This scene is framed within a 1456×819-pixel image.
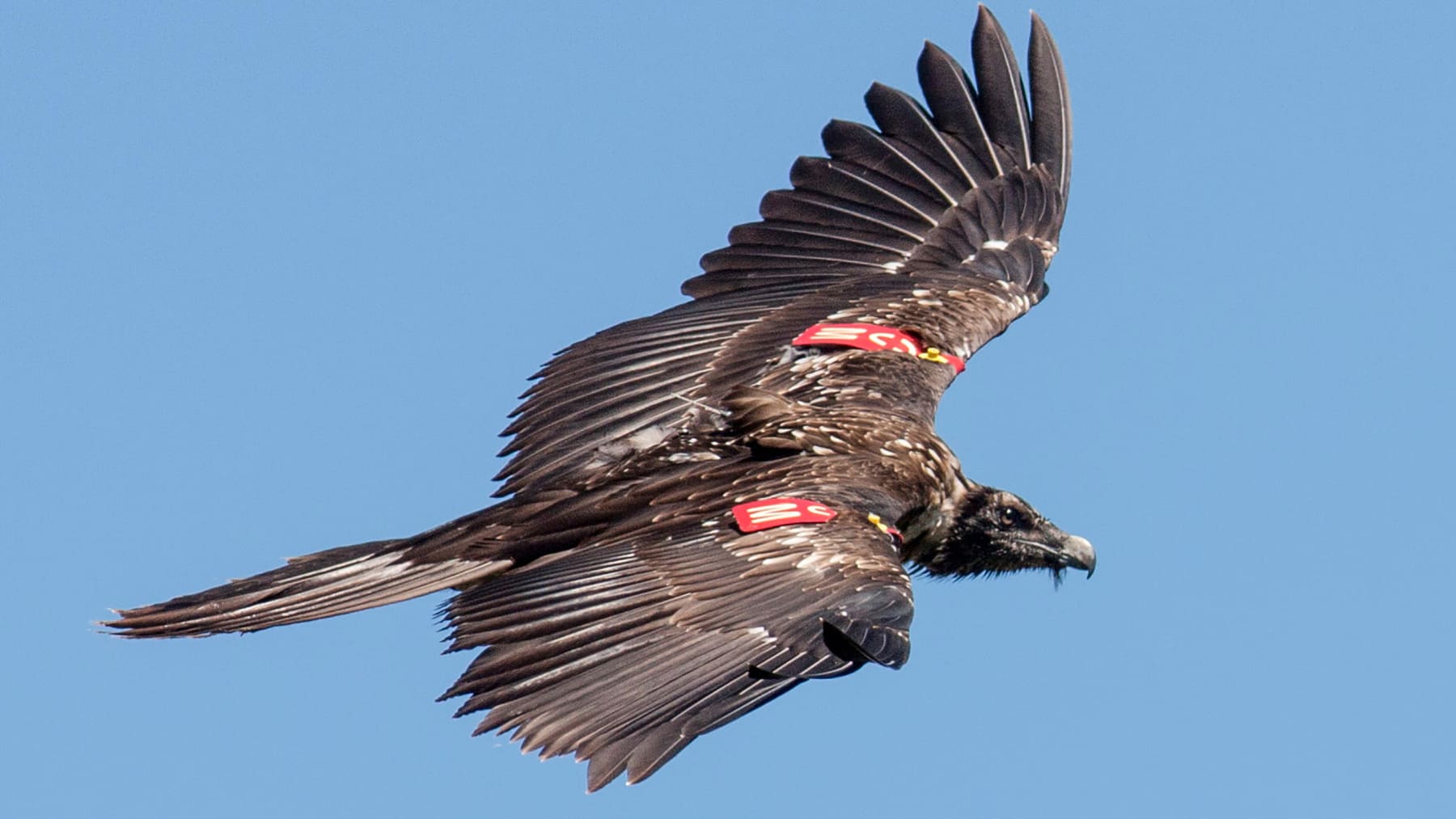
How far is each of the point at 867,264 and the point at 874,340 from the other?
1.08 metres

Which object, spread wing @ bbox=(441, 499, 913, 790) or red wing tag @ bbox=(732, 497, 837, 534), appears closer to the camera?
spread wing @ bbox=(441, 499, 913, 790)

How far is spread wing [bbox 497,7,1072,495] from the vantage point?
412 inches

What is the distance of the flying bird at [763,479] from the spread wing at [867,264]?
0.05ft

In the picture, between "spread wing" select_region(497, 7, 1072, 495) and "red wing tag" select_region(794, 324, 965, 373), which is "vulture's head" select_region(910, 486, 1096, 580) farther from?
"red wing tag" select_region(794, 324, 965, 373)

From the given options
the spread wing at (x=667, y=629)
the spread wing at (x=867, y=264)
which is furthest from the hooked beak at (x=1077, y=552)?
the spread wing at (x=667, y=629)

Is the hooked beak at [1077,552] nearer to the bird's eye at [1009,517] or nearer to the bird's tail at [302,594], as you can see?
the bird's eye at [1009,517]

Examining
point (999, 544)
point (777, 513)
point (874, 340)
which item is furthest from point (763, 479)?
point (874, 340)

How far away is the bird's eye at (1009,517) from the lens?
10367 mm

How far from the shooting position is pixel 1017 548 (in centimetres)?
1049

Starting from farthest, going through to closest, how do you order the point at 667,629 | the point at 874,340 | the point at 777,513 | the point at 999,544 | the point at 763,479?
the point at 874,340 < the point at 999,544 < the point at 763,479 < the point at 777,513 < the point at 667,629

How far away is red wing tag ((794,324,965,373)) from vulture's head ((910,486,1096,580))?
2.39 ft

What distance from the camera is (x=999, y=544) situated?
410 inches

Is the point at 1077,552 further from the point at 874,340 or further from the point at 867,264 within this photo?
the point at 867,264

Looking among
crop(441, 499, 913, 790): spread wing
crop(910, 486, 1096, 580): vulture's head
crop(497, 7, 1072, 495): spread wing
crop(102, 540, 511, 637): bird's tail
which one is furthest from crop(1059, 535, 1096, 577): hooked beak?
crop(102, 540, 511, 637): bird's tail
